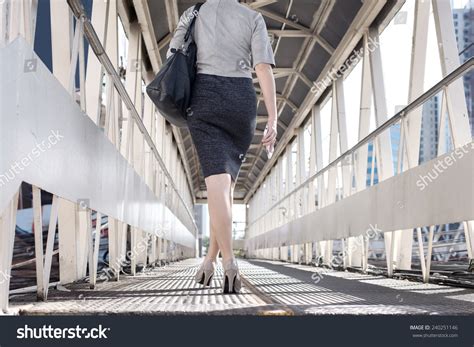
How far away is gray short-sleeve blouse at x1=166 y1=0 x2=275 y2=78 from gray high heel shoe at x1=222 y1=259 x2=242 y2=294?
91 cm

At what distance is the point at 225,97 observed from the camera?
3.11 m

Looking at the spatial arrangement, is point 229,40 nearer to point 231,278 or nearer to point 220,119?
point 220,119

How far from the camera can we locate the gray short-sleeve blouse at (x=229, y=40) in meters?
3.17

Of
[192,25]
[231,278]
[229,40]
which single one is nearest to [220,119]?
[229,40]

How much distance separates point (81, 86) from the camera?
351 centimetres

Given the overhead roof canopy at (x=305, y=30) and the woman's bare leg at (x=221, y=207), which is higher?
the overhead roof canopy at (x=305, y=30)

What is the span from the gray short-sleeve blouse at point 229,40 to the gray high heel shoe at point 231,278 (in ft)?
2.99

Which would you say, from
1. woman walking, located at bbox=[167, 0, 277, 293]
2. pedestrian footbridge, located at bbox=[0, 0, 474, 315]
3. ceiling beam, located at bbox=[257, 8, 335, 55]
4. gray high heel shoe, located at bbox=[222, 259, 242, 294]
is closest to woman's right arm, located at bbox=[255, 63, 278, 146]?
woman walking, located at bbox=[167, 0, 277, 293]

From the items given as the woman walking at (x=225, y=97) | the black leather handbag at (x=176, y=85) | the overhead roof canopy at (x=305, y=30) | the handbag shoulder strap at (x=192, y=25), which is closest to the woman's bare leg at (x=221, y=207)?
the woman walking at (x=225, y=97)

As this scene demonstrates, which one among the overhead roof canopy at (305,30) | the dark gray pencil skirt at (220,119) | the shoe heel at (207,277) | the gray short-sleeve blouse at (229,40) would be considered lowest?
the shoe heel at (207,277)

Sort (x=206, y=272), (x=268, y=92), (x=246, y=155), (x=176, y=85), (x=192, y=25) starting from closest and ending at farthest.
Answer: (x=176, y=85), (x=268, y=92), (x=192, y=25), (x=206, y=272), (x=246, y=155)

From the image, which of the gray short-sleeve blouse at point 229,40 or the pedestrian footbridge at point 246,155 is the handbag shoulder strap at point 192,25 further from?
the pedestrian footbridge at point 246,155

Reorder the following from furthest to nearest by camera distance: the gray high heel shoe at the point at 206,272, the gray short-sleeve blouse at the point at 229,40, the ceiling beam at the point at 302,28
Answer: the ceiling beam at the point at 302,28, the gray high heel shoe at the point at 206,272, the gray short-sleeve blouse at the point at 229,40

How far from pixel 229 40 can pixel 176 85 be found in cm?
38
